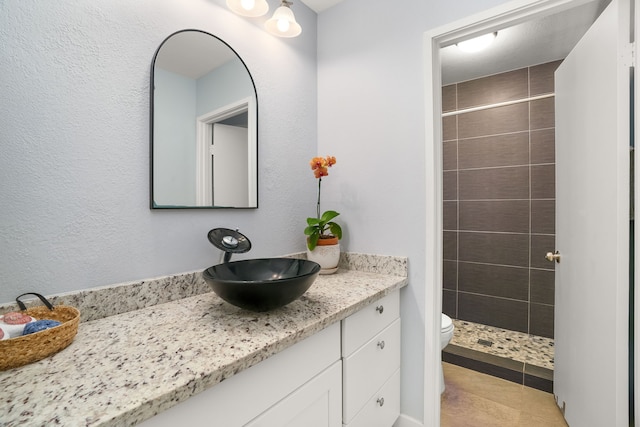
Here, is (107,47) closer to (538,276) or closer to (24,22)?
(24,22)

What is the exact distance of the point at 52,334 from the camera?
661mm

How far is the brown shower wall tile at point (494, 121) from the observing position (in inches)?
101

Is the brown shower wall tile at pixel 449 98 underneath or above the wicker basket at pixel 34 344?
above

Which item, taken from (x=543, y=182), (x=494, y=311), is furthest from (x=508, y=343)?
(x=543, y=182)

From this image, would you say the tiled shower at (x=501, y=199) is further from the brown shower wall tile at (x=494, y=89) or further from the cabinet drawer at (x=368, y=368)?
the cabinet drawer at (x=368, y=368)

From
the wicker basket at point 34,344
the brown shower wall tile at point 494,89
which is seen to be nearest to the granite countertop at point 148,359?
the wicker basket at point 34,344

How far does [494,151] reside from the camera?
2.70 m

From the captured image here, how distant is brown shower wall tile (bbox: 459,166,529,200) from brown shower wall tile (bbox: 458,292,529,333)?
0.96 meters

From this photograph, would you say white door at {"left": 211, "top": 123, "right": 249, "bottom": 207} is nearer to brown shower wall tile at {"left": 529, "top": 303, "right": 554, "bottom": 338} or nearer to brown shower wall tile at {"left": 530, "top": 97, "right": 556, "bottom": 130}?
brown shower wall tile at {"left": 530, "top": 97, "right": 556, "bottom": 130}

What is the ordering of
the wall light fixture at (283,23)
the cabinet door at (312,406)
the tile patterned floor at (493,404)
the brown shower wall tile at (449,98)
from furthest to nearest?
1. the brown shower wall tile at (449,98)
2. the tile patterned floor at (493,404)
3. the wall light fixture at (283,23)
4. the cabinet door at (312,406)

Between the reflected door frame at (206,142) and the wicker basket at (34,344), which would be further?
the reflected door frame at (206,142)

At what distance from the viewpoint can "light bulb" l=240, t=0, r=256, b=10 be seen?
1.23 m

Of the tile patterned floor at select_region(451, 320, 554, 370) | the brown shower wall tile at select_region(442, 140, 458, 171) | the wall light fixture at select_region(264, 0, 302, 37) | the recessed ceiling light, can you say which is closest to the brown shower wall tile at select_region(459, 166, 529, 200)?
the brown shower wall tile at select_region(442, 140, 458, 171)

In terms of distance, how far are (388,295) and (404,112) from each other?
89 cm
